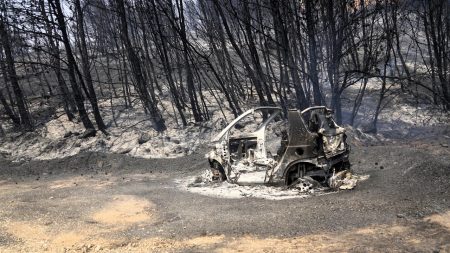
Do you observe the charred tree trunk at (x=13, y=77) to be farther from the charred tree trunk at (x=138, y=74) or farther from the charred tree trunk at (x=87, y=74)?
the charred tree trunk at (x=138, y=74)

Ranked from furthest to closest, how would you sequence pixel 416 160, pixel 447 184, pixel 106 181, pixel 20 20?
pixel 20 20, pixel 106 181, pixel 416 160, pixel 447 184

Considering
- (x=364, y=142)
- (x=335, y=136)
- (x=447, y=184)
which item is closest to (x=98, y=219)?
(x=335, y=136)

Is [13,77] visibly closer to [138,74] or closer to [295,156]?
[138,74]

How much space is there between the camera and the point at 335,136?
29.2 feet

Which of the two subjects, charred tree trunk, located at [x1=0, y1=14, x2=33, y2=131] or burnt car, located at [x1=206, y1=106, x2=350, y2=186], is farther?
charred tree trunk, located at [x1=0, y1=14, x2=33, y2=131]

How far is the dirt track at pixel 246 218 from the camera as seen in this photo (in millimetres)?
6375

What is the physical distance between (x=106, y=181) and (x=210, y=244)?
737 cm

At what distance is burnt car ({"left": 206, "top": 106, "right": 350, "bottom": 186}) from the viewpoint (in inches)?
344

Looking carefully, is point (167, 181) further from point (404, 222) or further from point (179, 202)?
point (404, 222)

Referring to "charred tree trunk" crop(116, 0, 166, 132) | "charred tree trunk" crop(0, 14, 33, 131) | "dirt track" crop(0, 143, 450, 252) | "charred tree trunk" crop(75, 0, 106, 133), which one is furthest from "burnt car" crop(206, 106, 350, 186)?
"charred tree trunk" crop(0, 14, 33, 131)

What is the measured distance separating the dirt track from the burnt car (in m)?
0.65

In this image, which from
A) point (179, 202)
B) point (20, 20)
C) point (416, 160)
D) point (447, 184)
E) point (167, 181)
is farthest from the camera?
point (20, 20)

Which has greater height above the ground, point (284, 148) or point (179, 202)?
point (284, 148)

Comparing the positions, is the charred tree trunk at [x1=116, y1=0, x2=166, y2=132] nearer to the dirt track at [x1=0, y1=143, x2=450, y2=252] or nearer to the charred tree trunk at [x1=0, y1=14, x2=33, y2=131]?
the charred tree trunk at [x1=0, y1=14, x2=33, y2=131]
